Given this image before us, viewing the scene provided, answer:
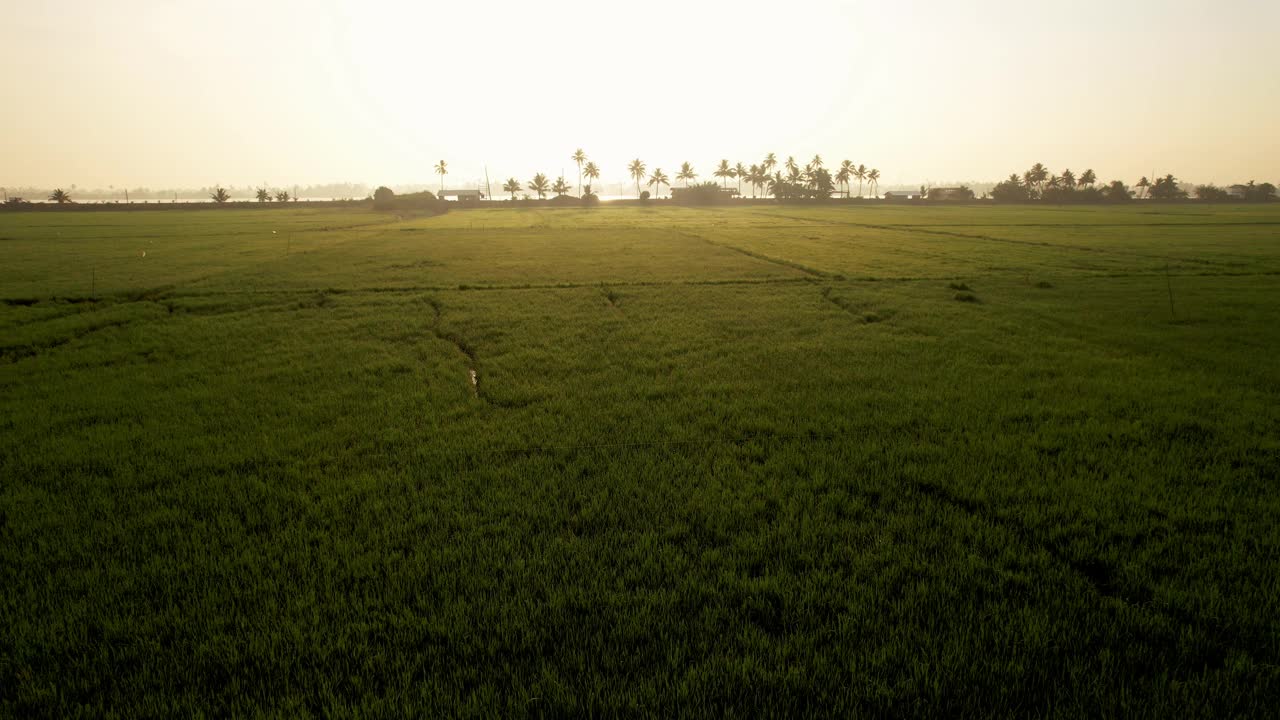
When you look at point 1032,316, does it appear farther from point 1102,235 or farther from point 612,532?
point 1102,235

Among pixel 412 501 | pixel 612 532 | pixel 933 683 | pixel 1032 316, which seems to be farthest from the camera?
pixel 1032 316

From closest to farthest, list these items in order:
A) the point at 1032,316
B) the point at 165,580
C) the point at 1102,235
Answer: the point at 165,580, the point at 1032,316, the point at 1102,235

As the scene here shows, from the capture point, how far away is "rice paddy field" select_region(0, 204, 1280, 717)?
151 inches

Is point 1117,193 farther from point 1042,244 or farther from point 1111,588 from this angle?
point 1111,588

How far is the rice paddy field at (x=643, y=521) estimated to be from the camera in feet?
12.6

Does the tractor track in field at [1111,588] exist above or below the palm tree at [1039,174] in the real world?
below

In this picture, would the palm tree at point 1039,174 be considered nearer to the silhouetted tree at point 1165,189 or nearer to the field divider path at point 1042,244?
the silhouetted tree at point 1165,189

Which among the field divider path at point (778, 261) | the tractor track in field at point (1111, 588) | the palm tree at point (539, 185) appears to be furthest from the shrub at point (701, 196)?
the tractor track in field at point (1111, 588)

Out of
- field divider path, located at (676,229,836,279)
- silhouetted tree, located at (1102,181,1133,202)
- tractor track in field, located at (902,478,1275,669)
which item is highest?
silhouetted tree, located at (1102,181,1133,202)

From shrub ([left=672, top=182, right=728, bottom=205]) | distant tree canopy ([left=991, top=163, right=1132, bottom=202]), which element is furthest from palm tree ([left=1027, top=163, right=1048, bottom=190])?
shrub ([left=672, top=182, right=728, bottom=205])

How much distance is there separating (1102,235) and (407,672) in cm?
5284

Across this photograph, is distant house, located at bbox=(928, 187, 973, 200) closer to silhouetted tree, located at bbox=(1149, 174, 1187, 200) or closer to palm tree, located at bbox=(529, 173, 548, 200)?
silhouetted tree, located at bbox=(1149, 174, 1187, 200)

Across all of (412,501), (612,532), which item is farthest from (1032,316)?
(412,501)

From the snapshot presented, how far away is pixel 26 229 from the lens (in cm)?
5072
